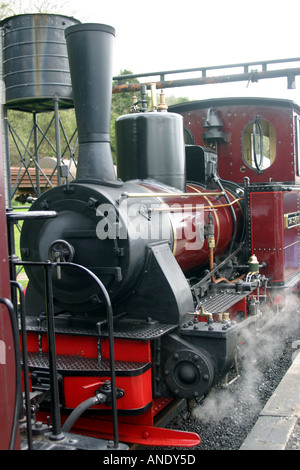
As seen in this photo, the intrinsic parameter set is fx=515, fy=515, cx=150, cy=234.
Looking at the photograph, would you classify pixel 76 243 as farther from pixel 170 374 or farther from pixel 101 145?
pixel 170 374

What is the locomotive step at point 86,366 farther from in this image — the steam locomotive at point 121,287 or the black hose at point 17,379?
the black hose at point 17,379

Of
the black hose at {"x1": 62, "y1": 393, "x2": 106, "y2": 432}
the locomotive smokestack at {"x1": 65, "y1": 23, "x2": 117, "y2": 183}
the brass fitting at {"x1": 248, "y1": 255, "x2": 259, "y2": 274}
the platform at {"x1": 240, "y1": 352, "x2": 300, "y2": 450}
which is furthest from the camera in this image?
the brass fitting at {"x1": 248, "y1": 255, "x2": 259, "y2": 274}

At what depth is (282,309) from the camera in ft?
18.7

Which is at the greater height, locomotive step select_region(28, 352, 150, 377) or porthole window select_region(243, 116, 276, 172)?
porthole window select_region(243, 116, 276, 172)

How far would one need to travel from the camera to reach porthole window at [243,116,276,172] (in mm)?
5490

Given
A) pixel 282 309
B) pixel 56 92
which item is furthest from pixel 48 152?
pixel 282 309

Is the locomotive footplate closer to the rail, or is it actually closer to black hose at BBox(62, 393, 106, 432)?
black hose at BBox(62, 393, 106, 432)

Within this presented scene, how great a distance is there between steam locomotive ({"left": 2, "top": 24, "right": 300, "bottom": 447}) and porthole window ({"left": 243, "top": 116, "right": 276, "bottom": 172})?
4.29 feet

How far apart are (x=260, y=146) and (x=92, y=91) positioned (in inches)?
101

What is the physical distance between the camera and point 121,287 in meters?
3.29

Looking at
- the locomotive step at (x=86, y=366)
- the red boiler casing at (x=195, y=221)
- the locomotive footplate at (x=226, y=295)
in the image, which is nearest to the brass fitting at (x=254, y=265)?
the locomotive footplate at (x=226, y=295)

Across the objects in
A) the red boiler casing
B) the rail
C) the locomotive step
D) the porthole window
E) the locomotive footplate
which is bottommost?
the locomotive step

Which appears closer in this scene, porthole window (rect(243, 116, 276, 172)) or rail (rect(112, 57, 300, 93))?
porthole window (rect(243, 116, 276, 172))

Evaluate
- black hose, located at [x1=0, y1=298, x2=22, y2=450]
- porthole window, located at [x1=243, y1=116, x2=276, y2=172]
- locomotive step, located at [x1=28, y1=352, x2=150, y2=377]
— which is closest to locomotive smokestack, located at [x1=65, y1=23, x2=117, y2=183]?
locomotive step, located at [x1=28, y1=352, x2=150, y2=377]
